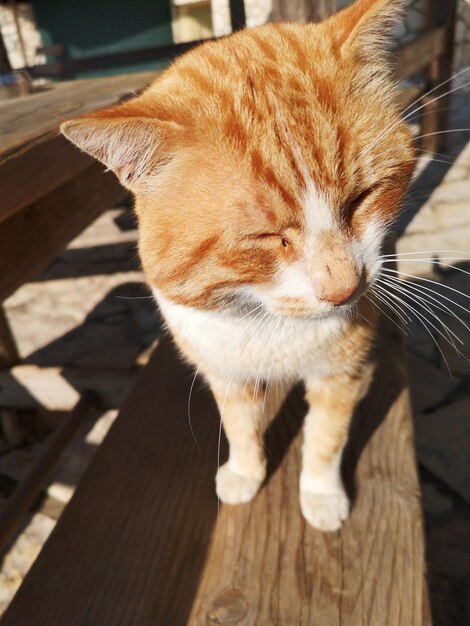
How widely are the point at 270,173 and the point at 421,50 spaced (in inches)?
145

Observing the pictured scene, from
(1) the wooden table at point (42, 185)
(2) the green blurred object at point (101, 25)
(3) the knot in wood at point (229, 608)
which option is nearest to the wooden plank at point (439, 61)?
(1) the wooden table at point (42, 185)

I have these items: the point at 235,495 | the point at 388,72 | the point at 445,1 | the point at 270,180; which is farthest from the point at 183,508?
the point at 445,1

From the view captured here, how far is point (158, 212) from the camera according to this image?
100 cm

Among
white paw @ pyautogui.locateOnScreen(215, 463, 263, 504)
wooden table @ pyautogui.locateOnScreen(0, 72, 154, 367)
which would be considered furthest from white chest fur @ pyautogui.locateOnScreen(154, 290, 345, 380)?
wooden table @ pyautogui.locateOnScreen(0, 72, 154, 367)

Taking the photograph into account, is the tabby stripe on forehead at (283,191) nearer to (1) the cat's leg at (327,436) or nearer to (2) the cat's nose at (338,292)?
(2) the cat's nose at (338,292)

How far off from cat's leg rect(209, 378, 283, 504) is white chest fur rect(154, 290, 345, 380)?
102mm

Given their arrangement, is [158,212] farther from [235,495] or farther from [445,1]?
[445,1]

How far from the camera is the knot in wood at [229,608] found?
1002 millimetres

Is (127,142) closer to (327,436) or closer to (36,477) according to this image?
(327,436)

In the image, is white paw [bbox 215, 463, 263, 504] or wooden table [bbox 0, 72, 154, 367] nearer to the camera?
wooden table [bbox 0, 72, 154, 367]

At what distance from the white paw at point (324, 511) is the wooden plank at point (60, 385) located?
108 centimetres

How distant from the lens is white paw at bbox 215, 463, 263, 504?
123 centimetres

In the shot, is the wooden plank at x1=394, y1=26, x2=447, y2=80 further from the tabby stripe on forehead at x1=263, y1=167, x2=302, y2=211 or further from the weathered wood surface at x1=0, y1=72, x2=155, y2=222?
the tabby stripe on forehead at x1=263, y1=167, x2=302, y2=211

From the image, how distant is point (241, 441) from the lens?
51.4 inches
